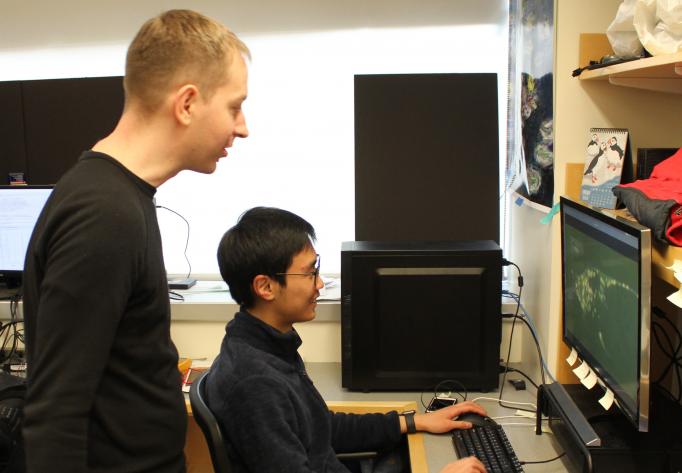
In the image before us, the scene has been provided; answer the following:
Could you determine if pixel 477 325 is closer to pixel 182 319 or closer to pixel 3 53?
pixel 182 319

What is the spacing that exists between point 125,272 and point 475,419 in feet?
3.65

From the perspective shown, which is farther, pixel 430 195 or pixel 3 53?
pixel 3 53

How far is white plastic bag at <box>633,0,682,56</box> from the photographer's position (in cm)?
123

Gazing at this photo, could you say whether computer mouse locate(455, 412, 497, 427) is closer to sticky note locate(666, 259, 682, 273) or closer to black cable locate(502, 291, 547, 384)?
black cable locate(502, 291, 547, 384)

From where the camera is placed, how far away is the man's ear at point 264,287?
151cm

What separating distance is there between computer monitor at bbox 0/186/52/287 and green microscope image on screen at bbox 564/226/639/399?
1.75 metres

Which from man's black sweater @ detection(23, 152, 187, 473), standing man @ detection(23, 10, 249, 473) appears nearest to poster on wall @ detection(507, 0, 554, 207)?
standing man @ detection(23, 10, 249, 473)

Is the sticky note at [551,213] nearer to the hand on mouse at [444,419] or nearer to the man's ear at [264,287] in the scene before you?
the hand on mouse at [444,419]

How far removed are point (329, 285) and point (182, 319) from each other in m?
0.54

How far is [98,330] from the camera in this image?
94cm

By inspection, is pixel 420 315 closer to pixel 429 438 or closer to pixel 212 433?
pixel 429 438

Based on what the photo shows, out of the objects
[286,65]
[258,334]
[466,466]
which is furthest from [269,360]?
[286,65]

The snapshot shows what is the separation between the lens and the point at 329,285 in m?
2.49

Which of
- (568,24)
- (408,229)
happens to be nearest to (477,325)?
(408,229)
